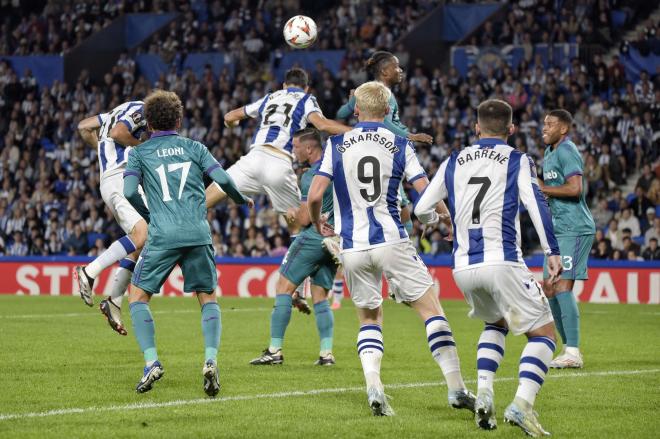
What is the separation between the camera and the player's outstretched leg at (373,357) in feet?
24.1

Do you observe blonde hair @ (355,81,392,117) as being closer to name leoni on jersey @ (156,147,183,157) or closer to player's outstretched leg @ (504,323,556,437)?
name leoni on jersey @ (156,147,183,157)

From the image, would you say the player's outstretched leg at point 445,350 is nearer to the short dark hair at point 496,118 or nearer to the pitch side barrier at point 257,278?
the short dark hair at point 496,118

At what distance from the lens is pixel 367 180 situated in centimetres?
761

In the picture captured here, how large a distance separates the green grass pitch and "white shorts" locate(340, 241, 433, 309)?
822mm

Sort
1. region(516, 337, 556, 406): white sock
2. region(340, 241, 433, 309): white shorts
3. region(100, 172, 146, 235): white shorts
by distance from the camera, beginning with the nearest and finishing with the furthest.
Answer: region(516, 337, 556, 406): white sock → region(340, 241, 433, 309): white shorts → region(100, 172, 146, 235): white shorts

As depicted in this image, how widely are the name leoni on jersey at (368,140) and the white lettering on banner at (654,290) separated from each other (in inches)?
529

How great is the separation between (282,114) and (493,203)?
503 cm

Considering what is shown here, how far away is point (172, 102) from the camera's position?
8.39 metres

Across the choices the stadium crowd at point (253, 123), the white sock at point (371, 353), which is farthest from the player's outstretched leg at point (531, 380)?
the stadium crowd at point (253, 123)

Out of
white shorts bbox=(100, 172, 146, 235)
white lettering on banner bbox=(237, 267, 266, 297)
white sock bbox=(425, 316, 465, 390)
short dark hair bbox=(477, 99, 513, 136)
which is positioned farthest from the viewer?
white lettering on banner bbox=(237, 267, 266, 297)

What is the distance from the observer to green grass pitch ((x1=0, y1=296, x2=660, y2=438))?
688 cm

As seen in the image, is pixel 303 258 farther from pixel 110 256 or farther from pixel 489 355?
pixel 489 355

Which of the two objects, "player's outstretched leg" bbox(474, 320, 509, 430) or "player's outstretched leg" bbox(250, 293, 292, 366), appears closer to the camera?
"player's outstretched leg" bbox(474, 320, 509, 430)

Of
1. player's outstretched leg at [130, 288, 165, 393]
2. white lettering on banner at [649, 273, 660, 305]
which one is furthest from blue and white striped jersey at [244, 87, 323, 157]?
white lettering on banner at [649, 273, 660, 305]
